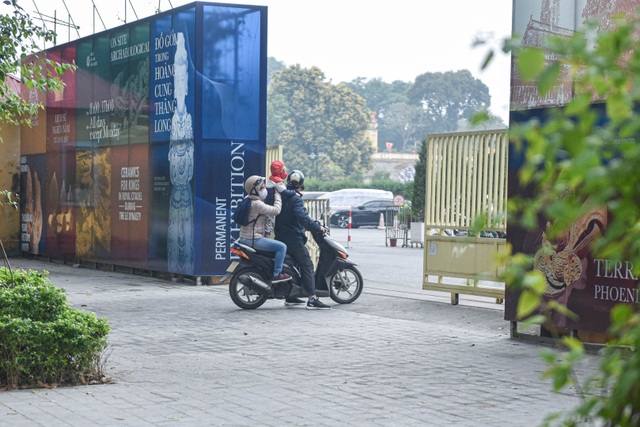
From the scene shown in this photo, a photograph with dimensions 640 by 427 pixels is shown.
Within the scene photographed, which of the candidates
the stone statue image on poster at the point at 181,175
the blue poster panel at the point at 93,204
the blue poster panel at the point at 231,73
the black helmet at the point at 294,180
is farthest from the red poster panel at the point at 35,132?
the black helmet at the point at 294,180

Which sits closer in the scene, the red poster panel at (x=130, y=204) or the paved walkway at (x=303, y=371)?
the paved walkway at (x=303, y=371)

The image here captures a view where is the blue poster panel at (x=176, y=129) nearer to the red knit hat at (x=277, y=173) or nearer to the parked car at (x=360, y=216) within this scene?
the red knit hat at (x=277, y=173)

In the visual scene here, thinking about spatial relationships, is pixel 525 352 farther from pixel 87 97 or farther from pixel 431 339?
pixel 87 97

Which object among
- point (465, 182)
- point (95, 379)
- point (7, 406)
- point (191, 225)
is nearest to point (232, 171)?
point (191, 225)

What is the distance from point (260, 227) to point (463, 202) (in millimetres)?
2677

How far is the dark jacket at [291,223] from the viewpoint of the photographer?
13430 millimetres

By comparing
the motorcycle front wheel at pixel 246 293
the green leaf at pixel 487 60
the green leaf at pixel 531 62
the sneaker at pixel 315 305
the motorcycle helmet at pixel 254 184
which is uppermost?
the green leaf at pixel 487 60

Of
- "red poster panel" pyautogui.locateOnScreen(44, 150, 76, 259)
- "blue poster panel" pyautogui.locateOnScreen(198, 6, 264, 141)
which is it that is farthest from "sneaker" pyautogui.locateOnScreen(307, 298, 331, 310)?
"red poster panel" pyautogui.locateOnScreen(44, 150, 76, 259)

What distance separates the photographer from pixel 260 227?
1334 centimetres

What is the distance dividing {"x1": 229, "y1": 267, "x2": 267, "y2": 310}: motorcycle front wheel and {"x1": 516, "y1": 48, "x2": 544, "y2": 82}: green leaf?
36.9 feet

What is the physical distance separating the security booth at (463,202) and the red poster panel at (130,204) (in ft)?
19.6

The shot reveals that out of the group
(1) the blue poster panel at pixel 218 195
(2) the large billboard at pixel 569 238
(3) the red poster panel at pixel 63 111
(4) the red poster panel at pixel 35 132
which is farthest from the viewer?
(4) the red poster panel at pixel 35 132

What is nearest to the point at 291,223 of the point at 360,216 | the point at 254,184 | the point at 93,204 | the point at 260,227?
the point at 260,227

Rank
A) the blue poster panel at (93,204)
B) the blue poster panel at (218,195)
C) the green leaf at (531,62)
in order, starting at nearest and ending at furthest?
the green leaf at (531,62), the blue poster panel at (218,195), the blue poster panel at (93,204)
